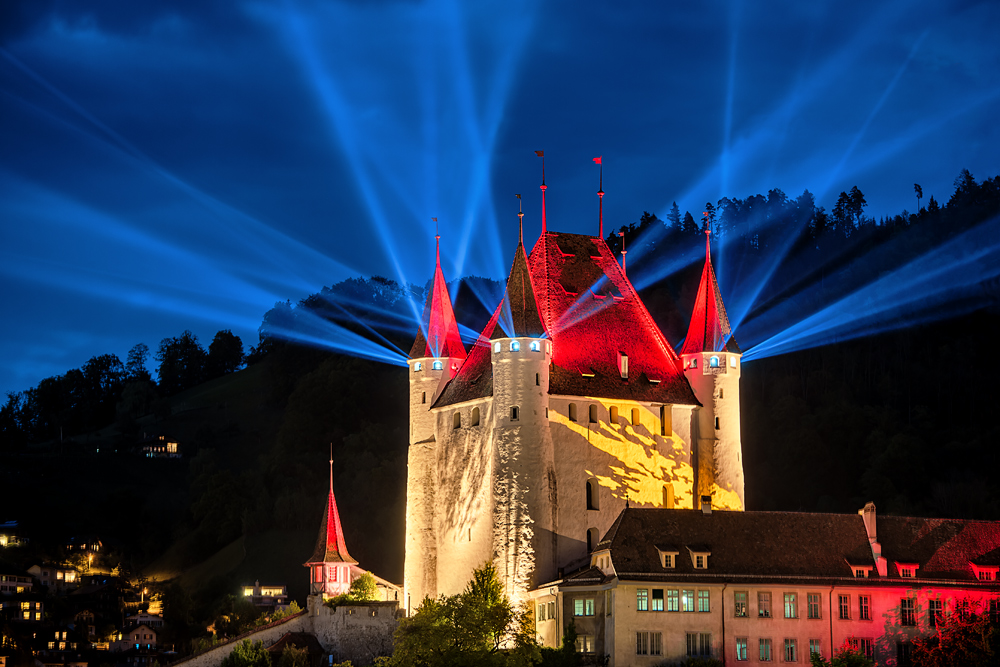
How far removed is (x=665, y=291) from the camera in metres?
125

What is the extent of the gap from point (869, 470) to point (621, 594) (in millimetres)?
53880

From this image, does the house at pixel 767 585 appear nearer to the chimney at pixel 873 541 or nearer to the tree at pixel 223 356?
the chimney at pixel 873 541

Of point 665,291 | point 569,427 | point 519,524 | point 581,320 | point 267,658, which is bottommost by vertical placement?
point 267,658

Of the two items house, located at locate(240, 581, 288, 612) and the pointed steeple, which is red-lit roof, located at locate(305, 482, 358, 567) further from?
house, located at locate(240, 581, 288, 612)

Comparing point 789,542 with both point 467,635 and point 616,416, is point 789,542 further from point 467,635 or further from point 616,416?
point 467,635

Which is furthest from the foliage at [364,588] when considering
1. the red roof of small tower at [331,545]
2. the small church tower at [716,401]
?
the small church tower at [716,401]

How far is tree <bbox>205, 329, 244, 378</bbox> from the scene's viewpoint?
19175cm

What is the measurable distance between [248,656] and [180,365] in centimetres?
12812

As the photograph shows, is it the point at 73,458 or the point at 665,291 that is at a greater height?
the point at 665,291

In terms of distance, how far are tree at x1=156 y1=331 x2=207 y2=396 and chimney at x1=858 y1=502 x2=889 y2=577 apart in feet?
460

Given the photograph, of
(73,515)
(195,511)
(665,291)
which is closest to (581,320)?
(665,291)

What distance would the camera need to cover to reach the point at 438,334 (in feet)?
238

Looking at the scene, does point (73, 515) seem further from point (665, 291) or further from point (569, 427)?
point (569, 427)

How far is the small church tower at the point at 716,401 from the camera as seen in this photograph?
65.3 m
